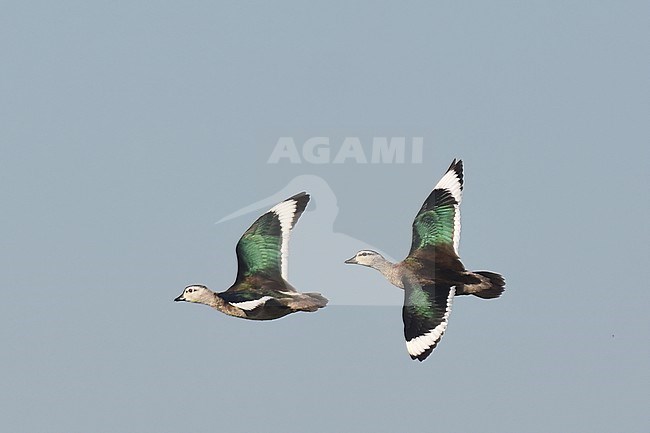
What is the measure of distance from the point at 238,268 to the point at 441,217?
4.79 metres

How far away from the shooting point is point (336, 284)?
47.6 metres

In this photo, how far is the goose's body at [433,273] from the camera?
4584cm

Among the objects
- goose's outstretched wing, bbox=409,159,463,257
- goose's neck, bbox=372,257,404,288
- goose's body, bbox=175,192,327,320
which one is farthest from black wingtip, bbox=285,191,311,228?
goose's outstretched wing, bbox=409,159,463,257

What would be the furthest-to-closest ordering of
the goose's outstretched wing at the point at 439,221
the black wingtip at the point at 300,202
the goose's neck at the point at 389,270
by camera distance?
the black wingtip at the point at 300,202 < the goose's outstretched wing at the point at 439,221 < the goose's neck at the point at 389,270

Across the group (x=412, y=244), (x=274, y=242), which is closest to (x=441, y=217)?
(x=412, y=244)

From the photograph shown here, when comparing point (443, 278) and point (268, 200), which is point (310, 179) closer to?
point (268, 200)

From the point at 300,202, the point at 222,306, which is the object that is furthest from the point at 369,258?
the point at 222,306

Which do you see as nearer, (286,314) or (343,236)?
(286,314)

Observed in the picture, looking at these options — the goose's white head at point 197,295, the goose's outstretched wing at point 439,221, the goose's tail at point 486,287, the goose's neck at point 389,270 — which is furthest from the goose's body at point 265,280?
the goose's tail at point 486,287

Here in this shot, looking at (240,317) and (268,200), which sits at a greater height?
(268,200)

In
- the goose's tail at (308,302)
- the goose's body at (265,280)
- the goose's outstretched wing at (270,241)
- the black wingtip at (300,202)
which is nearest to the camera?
the goose's tail at (308,302)

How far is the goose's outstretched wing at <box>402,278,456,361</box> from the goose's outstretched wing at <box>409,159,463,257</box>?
47.0 inches

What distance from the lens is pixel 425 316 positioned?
45.9m

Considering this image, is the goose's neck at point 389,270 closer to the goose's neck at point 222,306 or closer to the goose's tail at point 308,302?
the goose's tail at point 308,302
